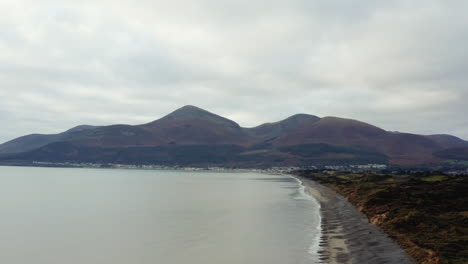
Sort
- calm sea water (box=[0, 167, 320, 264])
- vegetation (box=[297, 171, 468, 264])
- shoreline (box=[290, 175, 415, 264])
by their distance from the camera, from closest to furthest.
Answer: vegetation (box=[297, 171, 468, 264]) < shoreline (box=[290, 175, 415, 264]) < calm sea water (box=[0, 167, 320, 264])

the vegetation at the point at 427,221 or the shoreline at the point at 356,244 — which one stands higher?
the vegetation at the point at 427,221

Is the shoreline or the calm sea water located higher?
the shoreline

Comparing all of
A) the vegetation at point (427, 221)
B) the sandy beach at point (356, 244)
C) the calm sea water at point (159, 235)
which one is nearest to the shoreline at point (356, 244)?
the sandy beach at point (356, 244)

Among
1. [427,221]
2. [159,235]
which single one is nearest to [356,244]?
[427,221]

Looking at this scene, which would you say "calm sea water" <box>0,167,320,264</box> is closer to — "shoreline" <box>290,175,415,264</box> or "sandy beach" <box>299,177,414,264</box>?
"shoreline" <box>290,175,415,264</box>

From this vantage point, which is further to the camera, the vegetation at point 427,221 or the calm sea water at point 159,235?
the calm sea water at point 159,235

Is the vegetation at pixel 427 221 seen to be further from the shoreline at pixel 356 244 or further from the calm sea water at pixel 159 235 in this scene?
the calm sea water at pixel 159 235

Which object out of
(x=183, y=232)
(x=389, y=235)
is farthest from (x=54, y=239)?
(x=389, y=235)

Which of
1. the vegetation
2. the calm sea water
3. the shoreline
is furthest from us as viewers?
the calm sea water

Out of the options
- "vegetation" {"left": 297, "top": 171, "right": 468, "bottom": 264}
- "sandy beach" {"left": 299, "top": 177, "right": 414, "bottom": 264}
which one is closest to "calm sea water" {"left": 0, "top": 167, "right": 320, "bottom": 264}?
"sandy beach" {"left": 299, "top": 177, "right": 414, "bottom": 264}

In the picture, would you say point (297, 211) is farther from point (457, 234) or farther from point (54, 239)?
point (54, 239)

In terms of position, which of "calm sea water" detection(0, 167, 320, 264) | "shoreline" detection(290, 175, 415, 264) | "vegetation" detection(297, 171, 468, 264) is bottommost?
"calm sea water" detection(0, 167, 320, 264)
